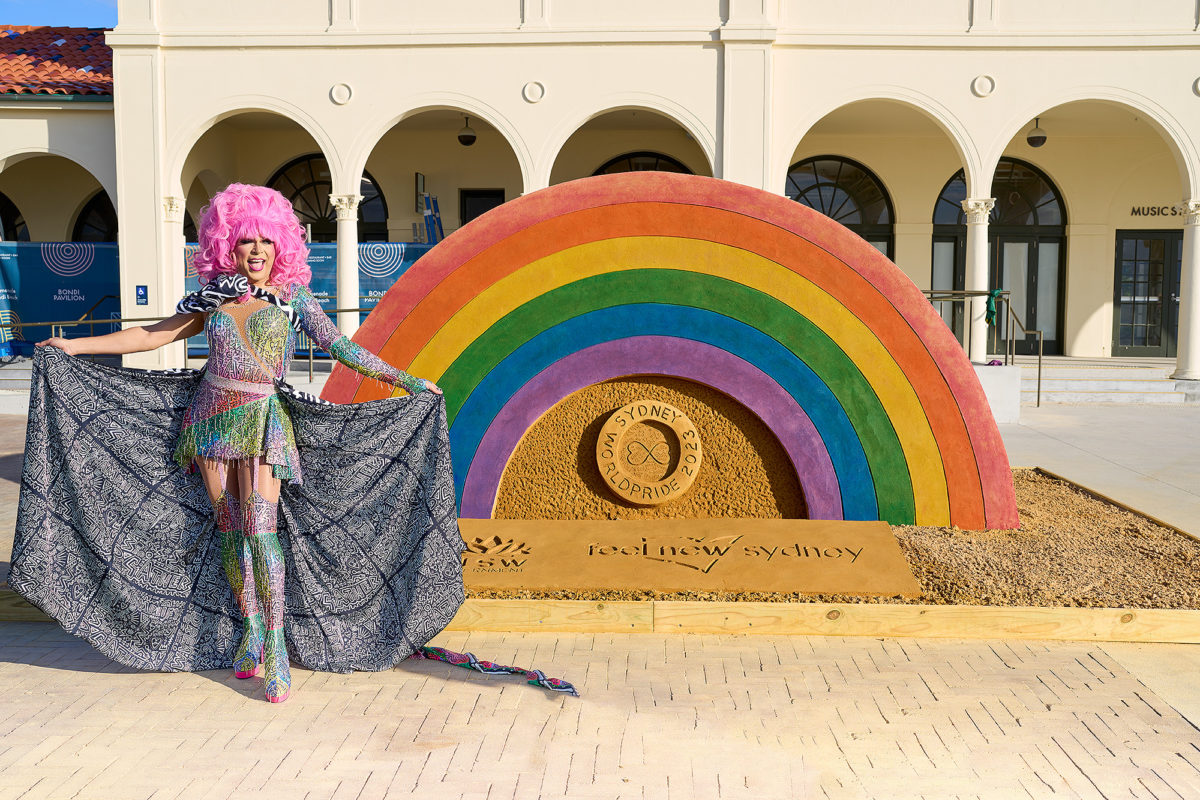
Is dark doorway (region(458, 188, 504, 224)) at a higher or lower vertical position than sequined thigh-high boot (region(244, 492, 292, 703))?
higher

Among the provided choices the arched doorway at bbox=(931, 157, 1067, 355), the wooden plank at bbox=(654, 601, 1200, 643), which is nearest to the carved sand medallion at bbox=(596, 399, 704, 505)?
the wooden plank at bbox=(654, 601, 1200, 643)

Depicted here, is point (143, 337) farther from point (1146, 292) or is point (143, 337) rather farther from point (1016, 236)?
point (1146, 292)

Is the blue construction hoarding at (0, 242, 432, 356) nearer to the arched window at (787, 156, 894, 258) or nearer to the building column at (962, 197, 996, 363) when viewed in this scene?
the arched window at (787, 156, 894, 258)

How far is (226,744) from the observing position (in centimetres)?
284

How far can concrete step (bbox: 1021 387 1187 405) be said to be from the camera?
1307 centimetres

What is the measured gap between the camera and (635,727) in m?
2.96

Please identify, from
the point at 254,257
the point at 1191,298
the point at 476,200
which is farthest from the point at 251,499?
the point at 476,200

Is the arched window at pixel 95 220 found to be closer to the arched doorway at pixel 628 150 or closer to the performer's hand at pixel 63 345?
the arched doorway at pixel 628 150

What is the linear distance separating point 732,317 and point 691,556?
1.13m

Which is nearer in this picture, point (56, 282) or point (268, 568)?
point (268, 568)

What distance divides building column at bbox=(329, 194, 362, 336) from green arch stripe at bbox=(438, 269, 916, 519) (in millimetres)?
9741

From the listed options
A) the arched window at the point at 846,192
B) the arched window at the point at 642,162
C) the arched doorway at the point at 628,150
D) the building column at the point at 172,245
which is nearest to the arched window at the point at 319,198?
the arched doorway at the point at 628,150

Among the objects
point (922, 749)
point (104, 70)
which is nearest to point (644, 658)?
point (922, 749)

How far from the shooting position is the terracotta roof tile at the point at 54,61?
46.6 feet
